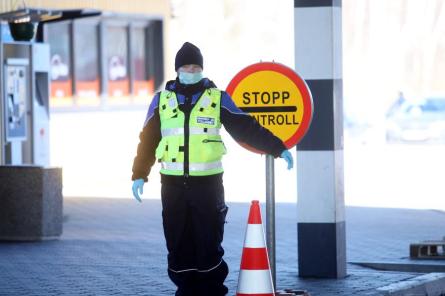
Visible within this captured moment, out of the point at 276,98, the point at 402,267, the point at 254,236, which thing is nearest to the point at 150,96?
the point at 402,267

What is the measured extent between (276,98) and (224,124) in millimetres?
615

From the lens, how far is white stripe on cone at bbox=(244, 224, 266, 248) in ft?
26.5

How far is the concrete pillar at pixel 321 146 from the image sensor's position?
10.4 metres

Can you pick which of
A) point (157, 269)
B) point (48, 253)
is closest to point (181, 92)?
point (157, 269)

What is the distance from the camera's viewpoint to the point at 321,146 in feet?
34.2

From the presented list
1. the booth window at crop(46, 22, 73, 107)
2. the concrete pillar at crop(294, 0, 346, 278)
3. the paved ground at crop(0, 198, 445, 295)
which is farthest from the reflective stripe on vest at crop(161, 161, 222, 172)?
the booth window at crop(46, 22, 73, 107)

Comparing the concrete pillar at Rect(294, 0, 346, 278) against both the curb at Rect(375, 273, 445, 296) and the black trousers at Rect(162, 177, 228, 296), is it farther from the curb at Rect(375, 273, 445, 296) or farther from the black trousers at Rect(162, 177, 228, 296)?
the black trousers at Rect(162, 177, 228, 296)

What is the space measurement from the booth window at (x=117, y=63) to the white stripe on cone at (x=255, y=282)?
2254 centimetres

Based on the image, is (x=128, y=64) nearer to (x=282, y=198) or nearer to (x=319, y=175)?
(x=282, y=198)

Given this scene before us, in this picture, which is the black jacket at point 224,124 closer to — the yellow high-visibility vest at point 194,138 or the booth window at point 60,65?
the yellow high-visibility vest at point 194,138

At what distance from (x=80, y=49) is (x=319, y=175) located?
19.5 m

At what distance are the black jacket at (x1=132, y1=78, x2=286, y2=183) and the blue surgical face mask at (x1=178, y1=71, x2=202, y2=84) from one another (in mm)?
31

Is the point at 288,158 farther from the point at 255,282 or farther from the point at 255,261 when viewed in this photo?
the point at 255,282

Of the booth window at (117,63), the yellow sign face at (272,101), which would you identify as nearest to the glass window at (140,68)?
the booth window at (117,63)
